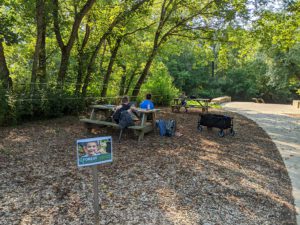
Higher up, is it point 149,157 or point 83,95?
point 83,95

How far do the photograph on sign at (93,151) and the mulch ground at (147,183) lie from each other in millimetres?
827

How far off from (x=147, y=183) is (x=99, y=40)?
300 inches

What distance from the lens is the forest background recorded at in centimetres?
721

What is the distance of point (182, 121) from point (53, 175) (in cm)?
574

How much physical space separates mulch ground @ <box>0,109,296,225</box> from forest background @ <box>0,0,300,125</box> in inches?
82.6

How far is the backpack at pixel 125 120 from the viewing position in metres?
5.69

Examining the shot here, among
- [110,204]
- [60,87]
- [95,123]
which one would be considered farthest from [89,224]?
[60,87]

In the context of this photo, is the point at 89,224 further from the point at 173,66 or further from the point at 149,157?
the point at 173,66

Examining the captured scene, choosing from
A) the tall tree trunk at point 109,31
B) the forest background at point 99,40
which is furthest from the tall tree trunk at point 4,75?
the tall tree trunk at point 109,31

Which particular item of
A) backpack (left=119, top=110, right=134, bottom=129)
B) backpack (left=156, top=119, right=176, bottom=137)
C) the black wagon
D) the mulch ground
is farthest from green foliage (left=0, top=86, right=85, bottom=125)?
the black wagon

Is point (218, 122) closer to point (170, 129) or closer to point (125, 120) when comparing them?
point (170, 129)

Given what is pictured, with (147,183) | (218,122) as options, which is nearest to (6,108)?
(147,183)

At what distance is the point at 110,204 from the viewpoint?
306cm

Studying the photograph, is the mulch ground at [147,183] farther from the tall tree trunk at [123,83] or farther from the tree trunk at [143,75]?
the tall tree trunk at [123,83]
